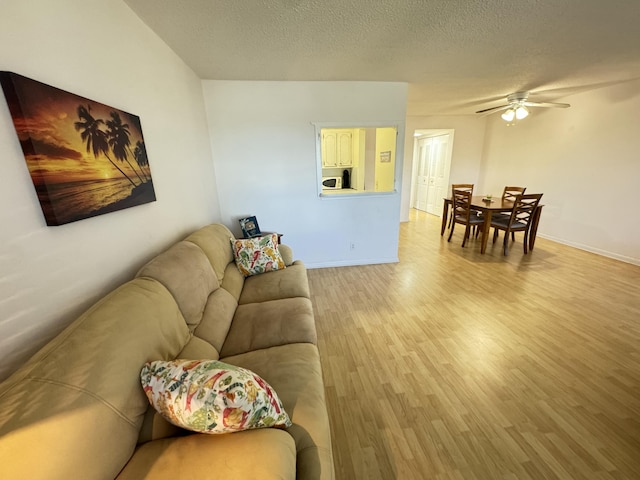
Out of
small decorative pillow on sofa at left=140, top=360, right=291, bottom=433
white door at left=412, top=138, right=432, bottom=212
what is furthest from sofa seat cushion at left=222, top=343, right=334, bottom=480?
white door at left=412, top=138, right=432, bottom=212

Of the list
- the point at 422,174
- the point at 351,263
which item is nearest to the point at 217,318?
the point at 351,263

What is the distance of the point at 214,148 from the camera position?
3.14 meters

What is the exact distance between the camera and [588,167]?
3941 mm

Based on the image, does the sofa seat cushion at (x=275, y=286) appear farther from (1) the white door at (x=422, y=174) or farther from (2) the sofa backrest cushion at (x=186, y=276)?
(1) the white door at (x=422, y=174)

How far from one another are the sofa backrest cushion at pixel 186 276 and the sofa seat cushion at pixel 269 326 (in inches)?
9.9

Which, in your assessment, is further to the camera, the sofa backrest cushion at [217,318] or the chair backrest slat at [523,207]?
the chair backrest slat at [523,207]

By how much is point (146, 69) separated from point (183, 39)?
1.55ft

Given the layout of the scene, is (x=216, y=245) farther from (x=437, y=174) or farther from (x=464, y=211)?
(x=437, y=174)

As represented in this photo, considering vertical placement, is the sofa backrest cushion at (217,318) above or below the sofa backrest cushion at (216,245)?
below

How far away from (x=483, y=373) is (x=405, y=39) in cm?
264

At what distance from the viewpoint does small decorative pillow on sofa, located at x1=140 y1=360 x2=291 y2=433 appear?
2.64 feet

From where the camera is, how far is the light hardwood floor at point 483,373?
1.28 meters

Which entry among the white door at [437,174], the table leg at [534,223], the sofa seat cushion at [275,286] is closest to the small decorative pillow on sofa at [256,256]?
the sofa seat cushion at [275,286]

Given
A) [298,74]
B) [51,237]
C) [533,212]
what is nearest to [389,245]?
[533,212]
